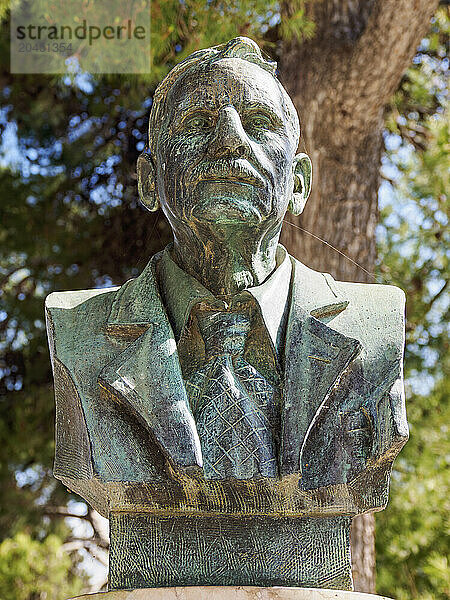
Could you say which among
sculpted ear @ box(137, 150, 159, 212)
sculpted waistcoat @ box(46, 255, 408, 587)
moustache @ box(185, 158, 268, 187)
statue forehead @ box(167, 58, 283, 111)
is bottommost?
sculpted waistcoat @ box(46, 255, 408, 587)

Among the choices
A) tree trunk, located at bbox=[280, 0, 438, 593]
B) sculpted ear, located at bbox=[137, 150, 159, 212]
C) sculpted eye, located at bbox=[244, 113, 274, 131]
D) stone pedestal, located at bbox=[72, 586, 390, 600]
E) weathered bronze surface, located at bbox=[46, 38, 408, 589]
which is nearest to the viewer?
stone pedestal, located at bbox=[72, 586, 390, 600]

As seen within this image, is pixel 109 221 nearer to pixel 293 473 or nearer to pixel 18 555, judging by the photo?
pixel 18 555

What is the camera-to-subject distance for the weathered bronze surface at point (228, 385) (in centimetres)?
201

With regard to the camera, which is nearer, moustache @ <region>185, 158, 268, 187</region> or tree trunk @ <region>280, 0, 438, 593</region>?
moustache @ <region>185, 158, 268, 187</region>

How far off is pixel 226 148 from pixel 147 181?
0.94ft

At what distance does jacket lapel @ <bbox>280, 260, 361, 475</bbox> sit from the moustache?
0.25 meters

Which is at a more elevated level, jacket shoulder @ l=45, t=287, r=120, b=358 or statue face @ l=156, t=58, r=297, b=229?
statue face @ l=156, t=58, r=297, b=229

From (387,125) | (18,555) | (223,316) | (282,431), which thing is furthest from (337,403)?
(387,125)

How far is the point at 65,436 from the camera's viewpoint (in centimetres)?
219

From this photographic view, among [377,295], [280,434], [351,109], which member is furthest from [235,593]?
[351,109]

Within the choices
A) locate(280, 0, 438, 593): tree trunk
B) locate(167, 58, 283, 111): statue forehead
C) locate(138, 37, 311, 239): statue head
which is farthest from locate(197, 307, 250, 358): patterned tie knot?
locate(280, 0, 438, 593): tree trunk

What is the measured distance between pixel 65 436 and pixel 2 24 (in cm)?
234

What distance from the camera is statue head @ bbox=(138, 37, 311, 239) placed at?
6.73 feet

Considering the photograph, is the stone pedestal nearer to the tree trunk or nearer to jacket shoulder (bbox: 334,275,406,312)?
jacket shoulder (bbox: 334,275,406,312)
